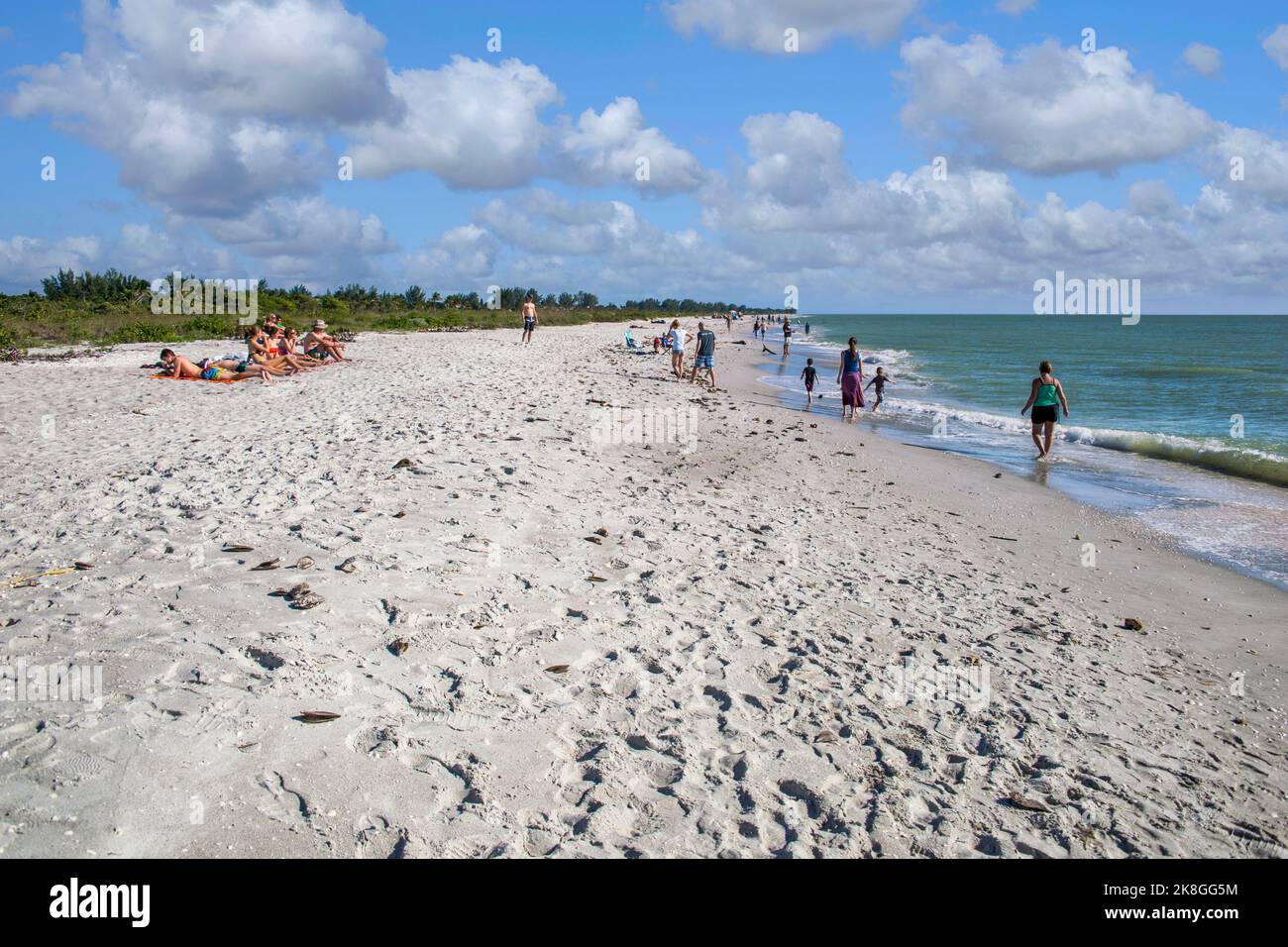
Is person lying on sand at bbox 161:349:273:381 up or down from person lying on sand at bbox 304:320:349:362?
down

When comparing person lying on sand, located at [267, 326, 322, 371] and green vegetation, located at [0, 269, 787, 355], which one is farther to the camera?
green vegetation, located at [0, 269, 787, 355]

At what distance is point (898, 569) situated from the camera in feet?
24.6

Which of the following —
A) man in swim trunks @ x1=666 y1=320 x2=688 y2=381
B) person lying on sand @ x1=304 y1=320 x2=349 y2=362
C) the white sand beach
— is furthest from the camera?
man in swim trunks @ x1=666 y1=320 x2=688 y2=381

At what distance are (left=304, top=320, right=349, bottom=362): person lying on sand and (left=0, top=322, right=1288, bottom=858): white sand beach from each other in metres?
12.4

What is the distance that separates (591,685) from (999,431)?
1625 cm

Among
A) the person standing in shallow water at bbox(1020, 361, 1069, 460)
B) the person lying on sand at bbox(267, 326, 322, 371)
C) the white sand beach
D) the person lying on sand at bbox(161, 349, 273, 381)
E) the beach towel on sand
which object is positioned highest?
the person lying on sand at bbox(267, 326, 322, 371)

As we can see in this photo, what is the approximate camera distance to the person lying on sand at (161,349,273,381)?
17875mm

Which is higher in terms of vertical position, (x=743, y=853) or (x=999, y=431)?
(x=999, y=431)

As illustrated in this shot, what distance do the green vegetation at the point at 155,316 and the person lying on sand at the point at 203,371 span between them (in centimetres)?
951

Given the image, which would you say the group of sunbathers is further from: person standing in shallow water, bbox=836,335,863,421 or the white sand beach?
person standing in shallow water, bbox=836,335,863,421

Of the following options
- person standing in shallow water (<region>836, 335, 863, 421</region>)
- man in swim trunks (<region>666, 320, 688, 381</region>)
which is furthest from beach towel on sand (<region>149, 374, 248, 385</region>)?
person standing in shallow water (<region>836, 335, 863, 421</region>)
